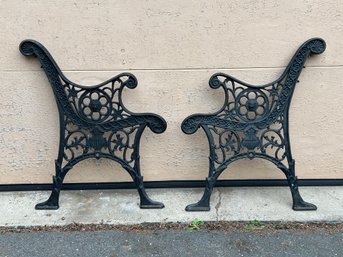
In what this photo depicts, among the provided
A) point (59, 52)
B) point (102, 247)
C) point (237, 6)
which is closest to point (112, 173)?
point (102, 247)

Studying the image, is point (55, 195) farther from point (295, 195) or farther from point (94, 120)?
point (295, 195)

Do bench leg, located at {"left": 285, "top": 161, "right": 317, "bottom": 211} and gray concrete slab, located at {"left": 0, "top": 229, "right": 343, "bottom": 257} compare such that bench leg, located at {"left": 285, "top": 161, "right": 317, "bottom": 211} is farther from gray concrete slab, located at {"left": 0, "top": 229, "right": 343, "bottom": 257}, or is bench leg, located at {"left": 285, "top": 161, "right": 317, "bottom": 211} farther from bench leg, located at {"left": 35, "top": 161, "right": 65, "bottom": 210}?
bench leg, located at {"left": 35, "top": 161, "right": 65, "bottom": 210}

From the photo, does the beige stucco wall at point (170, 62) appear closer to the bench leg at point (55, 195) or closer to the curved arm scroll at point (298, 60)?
the curved arm scroll at point (298, 60)

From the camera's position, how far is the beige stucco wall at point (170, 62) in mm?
3141

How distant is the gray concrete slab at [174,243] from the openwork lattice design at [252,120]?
357mm

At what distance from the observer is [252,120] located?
3.15 m

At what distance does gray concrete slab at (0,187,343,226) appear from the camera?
3.10 metres

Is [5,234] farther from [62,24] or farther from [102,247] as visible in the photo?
[62,24]

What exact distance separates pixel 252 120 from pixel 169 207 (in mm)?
1005

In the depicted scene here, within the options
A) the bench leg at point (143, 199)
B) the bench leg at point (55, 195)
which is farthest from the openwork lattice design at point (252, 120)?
the bench leg at point (55, 195)

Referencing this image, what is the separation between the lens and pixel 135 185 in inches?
132

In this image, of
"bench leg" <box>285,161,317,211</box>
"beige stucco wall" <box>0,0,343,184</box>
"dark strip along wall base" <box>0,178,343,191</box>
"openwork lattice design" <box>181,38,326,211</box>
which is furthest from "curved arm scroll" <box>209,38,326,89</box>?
"dark strip along wall base" <box>0,178,343,191</box>

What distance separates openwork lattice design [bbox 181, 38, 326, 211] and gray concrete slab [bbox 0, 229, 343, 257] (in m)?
0.36

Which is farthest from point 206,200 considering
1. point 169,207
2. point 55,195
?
point 55,195
